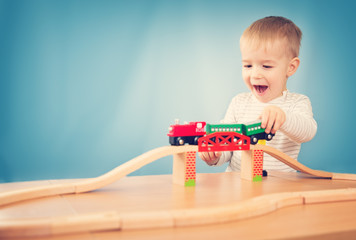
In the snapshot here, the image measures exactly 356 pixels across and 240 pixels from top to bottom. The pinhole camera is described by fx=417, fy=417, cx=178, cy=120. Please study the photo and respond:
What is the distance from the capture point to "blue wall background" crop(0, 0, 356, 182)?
5.00 feet

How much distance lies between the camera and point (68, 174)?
64.2 inches

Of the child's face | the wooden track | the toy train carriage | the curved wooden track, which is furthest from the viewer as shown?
the child's face

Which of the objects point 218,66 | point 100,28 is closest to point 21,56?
point 100,28

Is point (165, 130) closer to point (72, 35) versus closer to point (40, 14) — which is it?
point (72, 35)

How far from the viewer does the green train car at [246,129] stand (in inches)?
32.7

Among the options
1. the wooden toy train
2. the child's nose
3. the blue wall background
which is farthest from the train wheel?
the blue wall background

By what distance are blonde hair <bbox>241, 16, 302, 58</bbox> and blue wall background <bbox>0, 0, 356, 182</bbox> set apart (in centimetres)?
69

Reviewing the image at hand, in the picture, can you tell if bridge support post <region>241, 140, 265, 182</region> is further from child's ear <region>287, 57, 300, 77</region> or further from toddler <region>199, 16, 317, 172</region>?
child's ear <region>287, 57, 300, 77</region>

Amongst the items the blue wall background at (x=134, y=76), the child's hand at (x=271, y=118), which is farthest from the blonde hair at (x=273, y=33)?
the blue wall background at (x=134, y=76)

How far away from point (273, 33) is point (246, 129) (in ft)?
1.29

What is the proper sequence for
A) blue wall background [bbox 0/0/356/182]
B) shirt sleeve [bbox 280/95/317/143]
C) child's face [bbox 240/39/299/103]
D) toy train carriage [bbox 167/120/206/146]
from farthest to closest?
blue wall background [bbox 0/0/356/182], child's face [bbox 240/39/299/103], shirt sleeve [bbox 280/95/317/143], toy train carriage [bbox 167/120/206/146]

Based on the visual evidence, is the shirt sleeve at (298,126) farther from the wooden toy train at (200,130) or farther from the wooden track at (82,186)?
the wooden track at (82,186)

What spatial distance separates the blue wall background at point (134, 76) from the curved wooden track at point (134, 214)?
90 cm

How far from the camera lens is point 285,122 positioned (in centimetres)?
95
